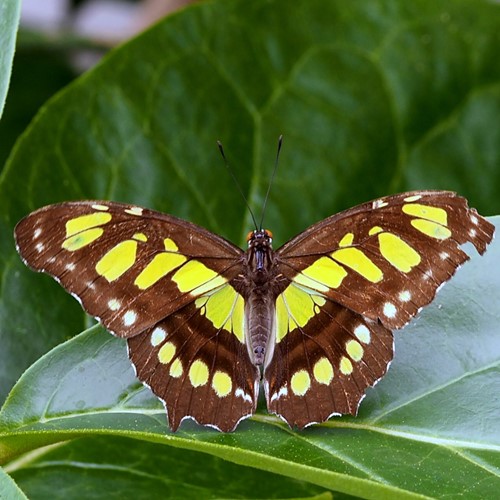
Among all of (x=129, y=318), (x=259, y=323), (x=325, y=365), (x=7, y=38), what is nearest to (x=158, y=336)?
(x=129, y=318)

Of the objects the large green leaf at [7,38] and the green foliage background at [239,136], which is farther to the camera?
the green foliage background at [239,136]

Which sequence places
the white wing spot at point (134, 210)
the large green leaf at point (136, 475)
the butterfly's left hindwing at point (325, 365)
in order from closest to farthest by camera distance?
the butterfly's left hindwing at point (325, 365) → the white wing spot at point (134, 210) → the large green leaf at point (136, 475)

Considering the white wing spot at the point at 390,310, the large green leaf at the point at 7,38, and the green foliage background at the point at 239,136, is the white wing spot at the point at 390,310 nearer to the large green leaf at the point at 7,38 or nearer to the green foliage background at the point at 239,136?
the green foliage background at the point at 239,136

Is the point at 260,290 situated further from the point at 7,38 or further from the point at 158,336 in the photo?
the point at 7,38

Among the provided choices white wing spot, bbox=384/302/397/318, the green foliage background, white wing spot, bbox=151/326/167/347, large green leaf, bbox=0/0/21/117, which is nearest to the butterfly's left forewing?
white wing spot, bbox=384/302/397/318

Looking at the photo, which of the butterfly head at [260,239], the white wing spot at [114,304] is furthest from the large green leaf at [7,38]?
the butterfly head at [260,239]

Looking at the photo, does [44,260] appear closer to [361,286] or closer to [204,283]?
[204,283]

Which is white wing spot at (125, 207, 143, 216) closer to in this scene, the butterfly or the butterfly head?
the butterfly
